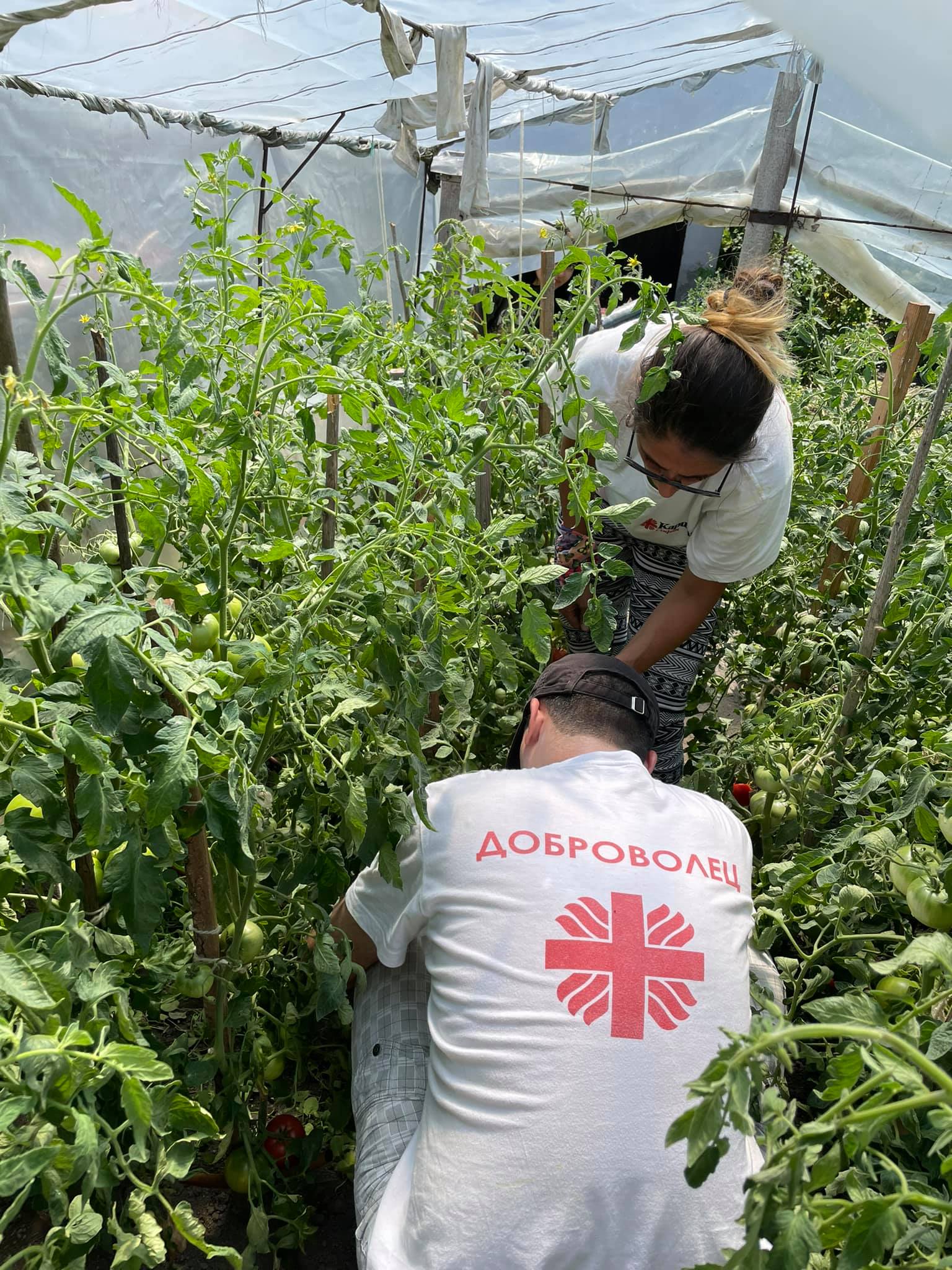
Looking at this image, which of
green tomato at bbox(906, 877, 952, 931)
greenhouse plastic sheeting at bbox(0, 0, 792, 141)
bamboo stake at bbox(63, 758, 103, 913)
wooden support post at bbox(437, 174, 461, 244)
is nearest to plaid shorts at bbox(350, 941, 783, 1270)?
green tomato at bbox(906, 877, 952, 931)

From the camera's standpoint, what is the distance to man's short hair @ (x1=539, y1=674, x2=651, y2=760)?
143 cm

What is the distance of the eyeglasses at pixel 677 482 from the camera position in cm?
192

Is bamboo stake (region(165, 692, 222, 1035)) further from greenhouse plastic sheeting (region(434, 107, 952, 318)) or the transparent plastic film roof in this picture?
greenhouse plastic sheeting (region(434, 107, 952, 318))

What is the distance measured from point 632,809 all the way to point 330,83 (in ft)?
14.4

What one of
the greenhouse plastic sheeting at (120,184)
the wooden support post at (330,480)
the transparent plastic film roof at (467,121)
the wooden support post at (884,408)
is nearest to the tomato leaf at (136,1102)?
the wooden support post at (330,480)

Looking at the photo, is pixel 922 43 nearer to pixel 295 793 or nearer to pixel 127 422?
pixel 127 422

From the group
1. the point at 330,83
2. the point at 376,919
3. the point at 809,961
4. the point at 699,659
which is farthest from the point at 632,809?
the point at 330,83

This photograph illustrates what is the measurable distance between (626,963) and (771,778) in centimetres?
116

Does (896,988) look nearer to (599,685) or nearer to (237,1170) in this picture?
(599,685)

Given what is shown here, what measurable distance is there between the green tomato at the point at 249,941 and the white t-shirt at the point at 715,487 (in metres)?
1.07

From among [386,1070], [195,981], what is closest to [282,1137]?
[386,1070]

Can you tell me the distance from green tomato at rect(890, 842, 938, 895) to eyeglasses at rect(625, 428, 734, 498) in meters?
0.80

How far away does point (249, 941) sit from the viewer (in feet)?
4.75

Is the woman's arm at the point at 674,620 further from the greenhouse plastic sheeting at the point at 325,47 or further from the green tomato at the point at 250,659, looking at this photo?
the greenhouse plastic sheeting at the point at 325,47
